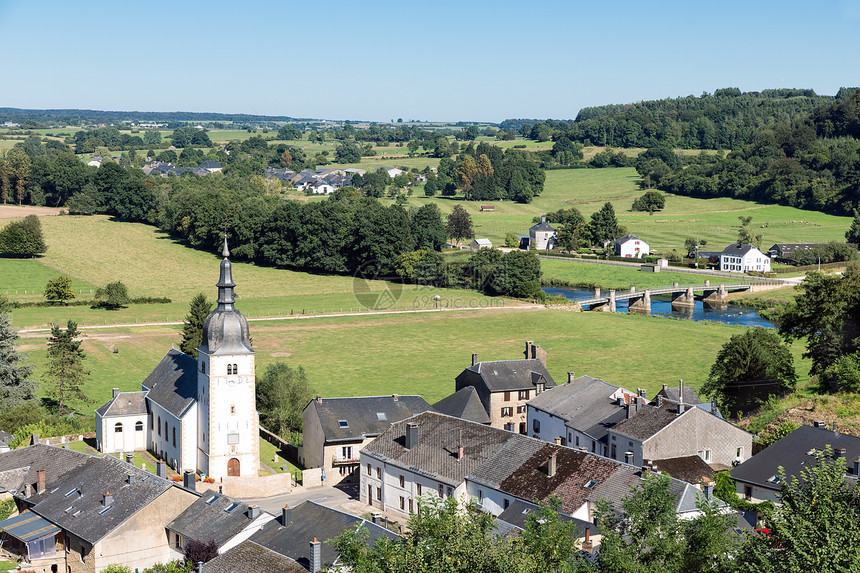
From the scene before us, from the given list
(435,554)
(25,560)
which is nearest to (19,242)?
(25,560)

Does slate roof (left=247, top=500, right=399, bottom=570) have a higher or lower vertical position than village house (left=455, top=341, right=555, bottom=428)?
higher

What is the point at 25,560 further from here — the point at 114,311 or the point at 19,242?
the point at 19,242

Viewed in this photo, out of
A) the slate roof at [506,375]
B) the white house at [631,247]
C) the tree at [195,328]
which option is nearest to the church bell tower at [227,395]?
the slate roof at [506,375]

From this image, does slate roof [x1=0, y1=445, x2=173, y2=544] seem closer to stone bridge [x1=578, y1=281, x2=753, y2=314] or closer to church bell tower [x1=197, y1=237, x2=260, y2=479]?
church bell tower [x1=197, y1=237, x2=260, y2=479]

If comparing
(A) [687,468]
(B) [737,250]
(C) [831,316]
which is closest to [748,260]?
(B) [737,250]

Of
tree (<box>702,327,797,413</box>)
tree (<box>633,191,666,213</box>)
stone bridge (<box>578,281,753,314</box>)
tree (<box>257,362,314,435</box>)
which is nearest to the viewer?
tree (<box>702,327,797,413</box>)

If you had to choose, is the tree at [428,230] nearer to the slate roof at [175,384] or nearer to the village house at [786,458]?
the slate roof at [175,384]

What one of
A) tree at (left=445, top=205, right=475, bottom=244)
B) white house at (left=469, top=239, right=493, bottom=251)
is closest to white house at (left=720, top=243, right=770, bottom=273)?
white house at (left=469, top=239, right=493, bottom=251)
